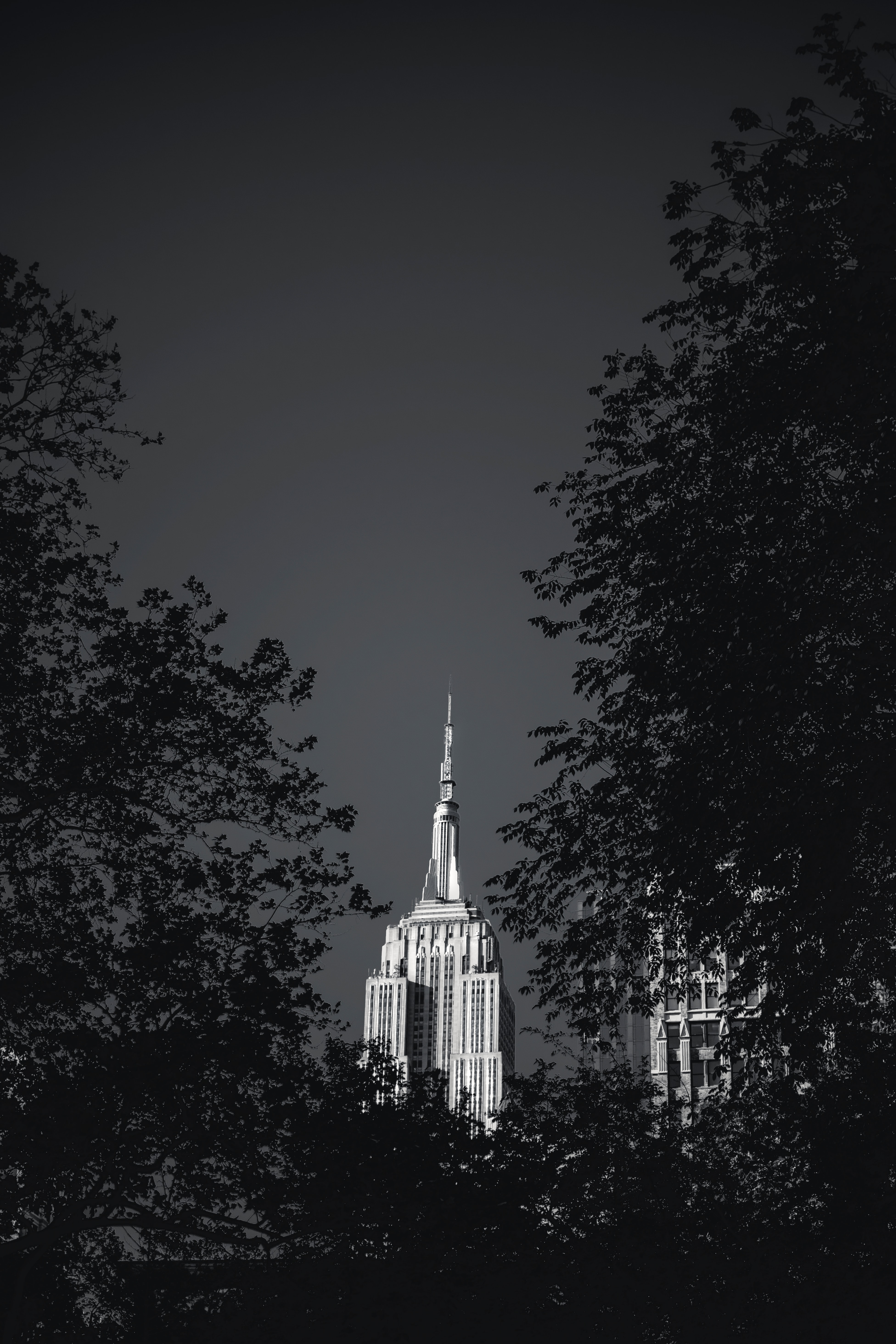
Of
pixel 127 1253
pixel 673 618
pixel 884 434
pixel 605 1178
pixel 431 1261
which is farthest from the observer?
pixel 605 1178

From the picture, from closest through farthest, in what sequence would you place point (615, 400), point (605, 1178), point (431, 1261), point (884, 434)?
point (884, 434) < point (615, 400) < point (431, 1261) < point (605, 1178)

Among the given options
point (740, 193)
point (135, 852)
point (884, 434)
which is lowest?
point (135, 852)

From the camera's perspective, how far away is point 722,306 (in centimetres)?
1518

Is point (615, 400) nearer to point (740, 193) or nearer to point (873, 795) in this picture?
point (740, 193)

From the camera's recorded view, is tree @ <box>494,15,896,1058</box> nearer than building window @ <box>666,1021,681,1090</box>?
Yes

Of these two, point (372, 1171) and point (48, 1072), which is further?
point (372, 1171)

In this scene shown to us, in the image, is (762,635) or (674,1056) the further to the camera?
(674,1056)

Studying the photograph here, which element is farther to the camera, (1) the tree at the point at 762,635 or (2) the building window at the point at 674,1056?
(2) the building window at the point at 674,1056

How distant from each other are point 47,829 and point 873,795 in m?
9.73

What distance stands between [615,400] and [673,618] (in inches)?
144

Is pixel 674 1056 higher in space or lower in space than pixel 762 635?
lower

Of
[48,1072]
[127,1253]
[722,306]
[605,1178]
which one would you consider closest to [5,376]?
[48,1072]

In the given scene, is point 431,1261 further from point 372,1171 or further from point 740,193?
point 740,193

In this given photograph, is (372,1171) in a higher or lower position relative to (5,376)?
lower
